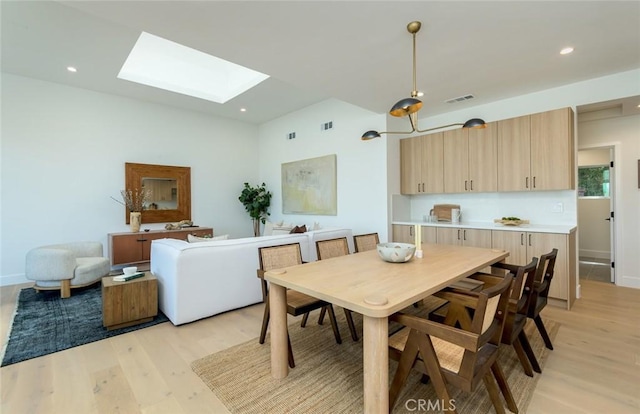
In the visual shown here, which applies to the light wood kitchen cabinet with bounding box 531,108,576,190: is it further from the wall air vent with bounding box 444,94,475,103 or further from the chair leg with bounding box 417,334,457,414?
the chair leg with bounding box 417,334,457,414

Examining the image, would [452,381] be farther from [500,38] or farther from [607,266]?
[607,266]

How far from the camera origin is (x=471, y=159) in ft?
13.9

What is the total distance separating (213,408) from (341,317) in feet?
5.39

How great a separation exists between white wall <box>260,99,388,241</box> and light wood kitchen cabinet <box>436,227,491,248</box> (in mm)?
884

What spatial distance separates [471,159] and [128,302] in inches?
187

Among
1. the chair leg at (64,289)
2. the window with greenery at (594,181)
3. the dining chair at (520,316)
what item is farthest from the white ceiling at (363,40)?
the window with greenery at (594,181)

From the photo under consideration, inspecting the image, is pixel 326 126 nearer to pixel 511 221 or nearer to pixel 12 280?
pixel 511 221

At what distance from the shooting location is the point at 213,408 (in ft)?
5.69

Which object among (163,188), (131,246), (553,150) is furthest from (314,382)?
(163,188)

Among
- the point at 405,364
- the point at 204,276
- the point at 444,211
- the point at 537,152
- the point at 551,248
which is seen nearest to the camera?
the point at 405,364

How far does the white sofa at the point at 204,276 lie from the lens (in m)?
2.85

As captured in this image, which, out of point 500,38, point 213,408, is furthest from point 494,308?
point 500,38

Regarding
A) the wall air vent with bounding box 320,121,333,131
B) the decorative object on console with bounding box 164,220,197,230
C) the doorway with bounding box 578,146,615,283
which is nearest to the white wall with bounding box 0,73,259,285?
the decorative object on console with bounding box 164,220,197,230

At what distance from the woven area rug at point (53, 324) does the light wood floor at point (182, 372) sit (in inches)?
5.8
